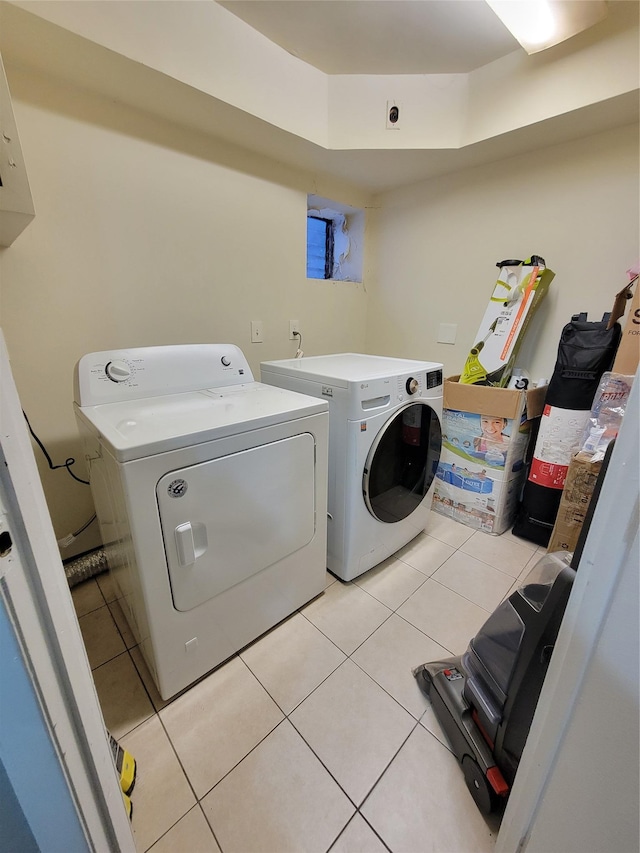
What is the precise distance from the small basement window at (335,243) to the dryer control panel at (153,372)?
1285mm

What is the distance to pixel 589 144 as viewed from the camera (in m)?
1.63

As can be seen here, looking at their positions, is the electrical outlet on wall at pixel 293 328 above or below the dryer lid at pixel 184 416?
above

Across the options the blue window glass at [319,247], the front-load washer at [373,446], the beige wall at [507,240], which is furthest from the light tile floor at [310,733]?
the blue window glass at [319,247]

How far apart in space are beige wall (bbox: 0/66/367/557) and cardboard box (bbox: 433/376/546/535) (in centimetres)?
124

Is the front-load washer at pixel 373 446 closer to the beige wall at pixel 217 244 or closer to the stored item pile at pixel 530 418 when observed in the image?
the stored item pile at pixel 530 418

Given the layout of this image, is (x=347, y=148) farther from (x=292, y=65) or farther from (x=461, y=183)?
(x=461, y=183)

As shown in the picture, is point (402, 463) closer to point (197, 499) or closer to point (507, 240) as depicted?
point (197, 499)

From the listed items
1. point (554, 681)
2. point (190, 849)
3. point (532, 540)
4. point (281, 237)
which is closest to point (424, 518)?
point (532, 540)

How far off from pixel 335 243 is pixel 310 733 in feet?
9.32

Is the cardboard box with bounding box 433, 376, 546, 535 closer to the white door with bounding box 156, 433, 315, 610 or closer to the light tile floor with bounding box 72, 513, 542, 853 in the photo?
the light tile floor with bounding box 72, 513, 542, 853

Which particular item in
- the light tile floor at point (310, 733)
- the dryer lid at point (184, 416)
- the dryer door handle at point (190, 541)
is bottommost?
the light tile floor at point (310, 733)

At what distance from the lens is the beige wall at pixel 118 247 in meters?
1.31

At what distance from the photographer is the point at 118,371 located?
1.22 metres

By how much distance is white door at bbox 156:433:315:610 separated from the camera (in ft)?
3.03
